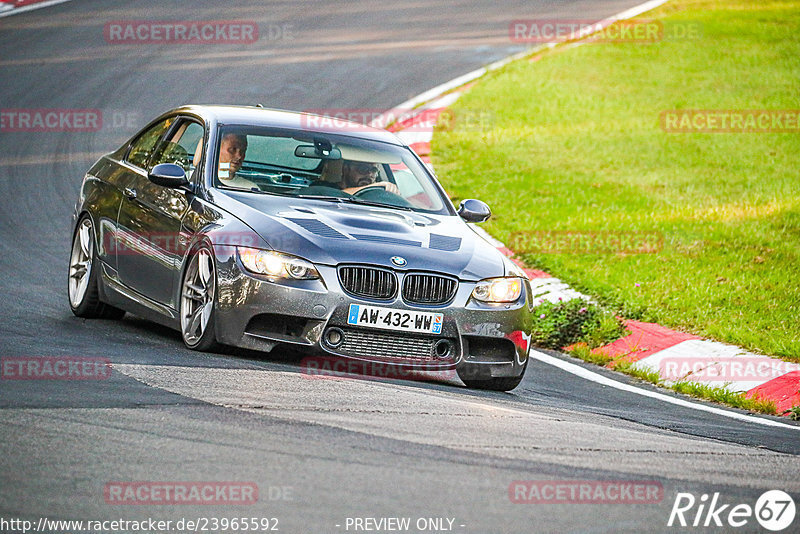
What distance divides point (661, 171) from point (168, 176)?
9.05 metres

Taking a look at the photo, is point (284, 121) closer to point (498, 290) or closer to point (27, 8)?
point (498, 290)

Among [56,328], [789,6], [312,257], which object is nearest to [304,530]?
[312,257]

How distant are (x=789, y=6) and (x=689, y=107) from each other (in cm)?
950

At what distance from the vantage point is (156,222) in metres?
7.96

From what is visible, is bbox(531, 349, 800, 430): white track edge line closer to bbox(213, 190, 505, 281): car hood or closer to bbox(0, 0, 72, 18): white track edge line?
bbox(213, 190, 505, 281): car hood

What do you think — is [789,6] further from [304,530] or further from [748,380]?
[304,530]

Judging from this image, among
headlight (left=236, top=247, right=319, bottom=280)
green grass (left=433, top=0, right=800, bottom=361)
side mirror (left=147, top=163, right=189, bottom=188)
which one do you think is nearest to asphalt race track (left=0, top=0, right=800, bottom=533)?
headlight (left=236, top=247, right=319, bottom=280)

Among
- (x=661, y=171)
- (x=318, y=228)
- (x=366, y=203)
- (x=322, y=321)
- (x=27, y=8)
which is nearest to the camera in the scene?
(x=322, y=321)

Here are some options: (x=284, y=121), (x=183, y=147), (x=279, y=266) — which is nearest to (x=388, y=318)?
(x=279, y=266)

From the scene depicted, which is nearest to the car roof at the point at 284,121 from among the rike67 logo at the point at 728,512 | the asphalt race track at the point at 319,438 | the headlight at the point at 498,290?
the asphalt race track at the point at 319,438

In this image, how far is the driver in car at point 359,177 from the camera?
8.27 metres

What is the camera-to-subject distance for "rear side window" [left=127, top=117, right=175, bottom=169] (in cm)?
885

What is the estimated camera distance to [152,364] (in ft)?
21.3

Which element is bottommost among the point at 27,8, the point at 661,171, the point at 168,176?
the point at 661,171
